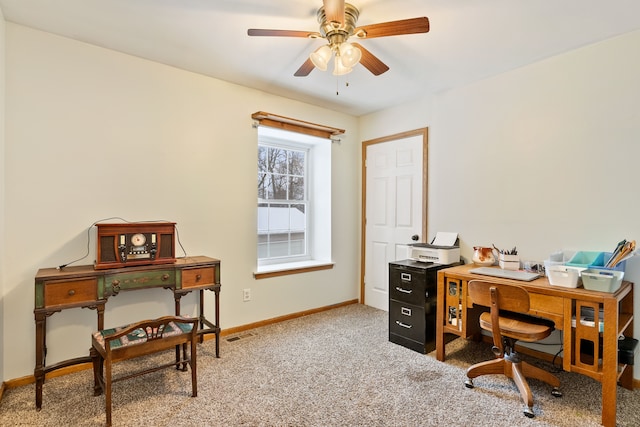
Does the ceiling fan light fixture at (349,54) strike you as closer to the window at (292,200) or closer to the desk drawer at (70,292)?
the window at (292,200)

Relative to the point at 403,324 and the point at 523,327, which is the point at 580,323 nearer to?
the point at 523,327

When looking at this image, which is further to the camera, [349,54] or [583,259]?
[583,259]

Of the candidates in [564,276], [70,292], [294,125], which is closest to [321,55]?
[294,125]

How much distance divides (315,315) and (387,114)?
254cm

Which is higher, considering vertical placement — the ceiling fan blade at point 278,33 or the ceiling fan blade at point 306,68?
the ceiling fan blade at point 278,33

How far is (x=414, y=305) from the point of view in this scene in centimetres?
296

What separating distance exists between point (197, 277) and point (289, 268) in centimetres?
121

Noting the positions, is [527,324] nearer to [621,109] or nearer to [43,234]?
[621,109]

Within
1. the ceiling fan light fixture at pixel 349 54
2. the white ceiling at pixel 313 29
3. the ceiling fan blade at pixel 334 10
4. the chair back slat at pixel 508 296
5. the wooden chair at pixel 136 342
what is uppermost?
the white ceiling at pixel 313 29

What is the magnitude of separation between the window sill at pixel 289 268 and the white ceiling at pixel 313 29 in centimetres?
195

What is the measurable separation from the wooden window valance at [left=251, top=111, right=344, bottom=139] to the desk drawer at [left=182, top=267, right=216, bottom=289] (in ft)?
5.22

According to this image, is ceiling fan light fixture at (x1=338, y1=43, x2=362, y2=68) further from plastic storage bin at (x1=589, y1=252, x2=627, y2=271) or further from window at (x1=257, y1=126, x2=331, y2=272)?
plastic storage bin at (x1=589, y1=252, x2=627, y2=271)

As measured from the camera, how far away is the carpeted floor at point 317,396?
1.94 meters

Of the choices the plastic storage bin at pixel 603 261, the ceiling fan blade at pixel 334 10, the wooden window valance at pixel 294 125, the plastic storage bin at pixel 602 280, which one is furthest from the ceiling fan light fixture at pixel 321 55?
the plastic storage bin at pixel 603 261
